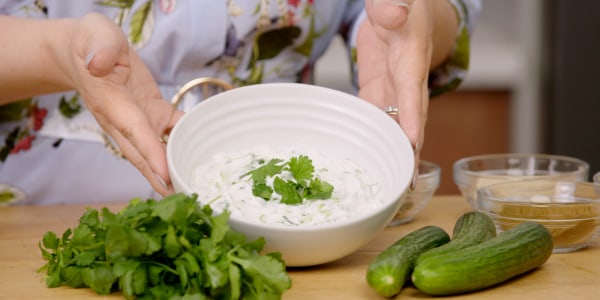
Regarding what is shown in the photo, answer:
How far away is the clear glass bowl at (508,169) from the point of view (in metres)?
1.59

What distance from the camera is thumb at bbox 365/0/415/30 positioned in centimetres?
134

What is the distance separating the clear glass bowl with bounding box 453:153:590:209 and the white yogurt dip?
0.36m

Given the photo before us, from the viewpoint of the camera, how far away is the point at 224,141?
4.43ft

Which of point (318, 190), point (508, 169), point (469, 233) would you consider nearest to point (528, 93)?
point (508, 169)

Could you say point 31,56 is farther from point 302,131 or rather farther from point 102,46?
point 302,131

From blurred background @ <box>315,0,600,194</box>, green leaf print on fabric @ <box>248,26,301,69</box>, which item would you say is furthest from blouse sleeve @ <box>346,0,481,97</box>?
blurred background @ <box>315,0,600,194</box>

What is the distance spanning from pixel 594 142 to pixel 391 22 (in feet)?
7.29

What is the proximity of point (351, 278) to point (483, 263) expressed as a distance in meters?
0.18

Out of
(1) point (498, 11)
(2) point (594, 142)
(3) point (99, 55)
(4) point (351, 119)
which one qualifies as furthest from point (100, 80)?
(1) point (498, 11)

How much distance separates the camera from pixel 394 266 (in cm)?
111

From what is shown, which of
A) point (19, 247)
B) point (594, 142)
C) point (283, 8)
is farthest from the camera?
point (594, 142)

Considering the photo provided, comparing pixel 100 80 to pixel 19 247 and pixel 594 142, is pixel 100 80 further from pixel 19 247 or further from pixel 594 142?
pixel 594 142

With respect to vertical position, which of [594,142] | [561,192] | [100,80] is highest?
[100,80]

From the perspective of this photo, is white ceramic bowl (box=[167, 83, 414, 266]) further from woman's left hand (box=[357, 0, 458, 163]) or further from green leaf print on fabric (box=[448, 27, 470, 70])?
green leaf print on fabric (box=[448, 27, 470, 70])
